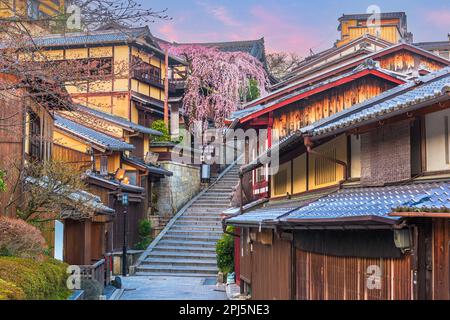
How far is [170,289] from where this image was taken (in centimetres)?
2328

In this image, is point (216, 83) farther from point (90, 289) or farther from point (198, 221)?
point (90, 289)

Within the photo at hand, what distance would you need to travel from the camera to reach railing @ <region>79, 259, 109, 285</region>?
1855cm

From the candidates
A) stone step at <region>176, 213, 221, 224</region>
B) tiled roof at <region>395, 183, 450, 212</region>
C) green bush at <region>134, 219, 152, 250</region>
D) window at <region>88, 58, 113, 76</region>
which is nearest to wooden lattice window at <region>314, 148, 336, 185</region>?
tiled roof at <region>395, 183, 450, 212</region>

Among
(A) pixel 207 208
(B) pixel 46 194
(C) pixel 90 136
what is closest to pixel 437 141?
(B) pixel 46 194

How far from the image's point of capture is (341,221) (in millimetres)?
8461

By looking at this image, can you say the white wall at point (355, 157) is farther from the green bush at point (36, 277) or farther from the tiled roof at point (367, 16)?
the tiled roof at point (367, 16)

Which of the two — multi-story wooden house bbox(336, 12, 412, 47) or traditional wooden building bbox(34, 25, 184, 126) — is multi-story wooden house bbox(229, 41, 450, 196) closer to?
traditional wooden building bbox(34, 25, 184, 126)

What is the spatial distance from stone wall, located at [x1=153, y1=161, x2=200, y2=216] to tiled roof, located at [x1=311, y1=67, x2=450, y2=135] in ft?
80.8

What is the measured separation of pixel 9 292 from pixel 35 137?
928cm

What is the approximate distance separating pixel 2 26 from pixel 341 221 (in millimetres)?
6602

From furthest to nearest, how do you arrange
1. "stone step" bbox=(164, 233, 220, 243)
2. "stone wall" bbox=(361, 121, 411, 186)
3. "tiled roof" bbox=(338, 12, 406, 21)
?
"tiled roof" bbox=(338, 12, 406, 21) < "stone step" bbox=(164, 233, 220, 243) < "stone wall" bbox=(361, 121, 411, 186)

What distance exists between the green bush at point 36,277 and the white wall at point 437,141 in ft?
23.6
